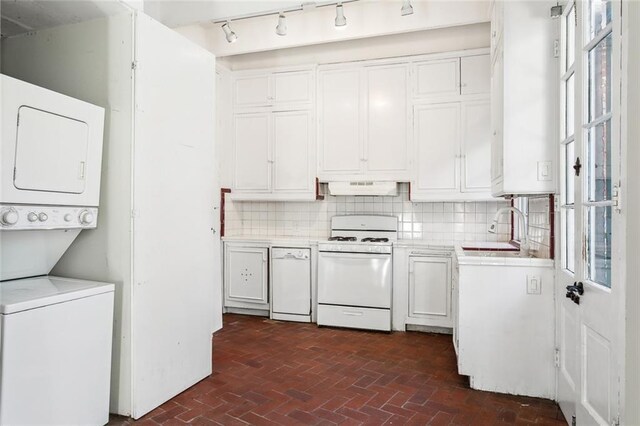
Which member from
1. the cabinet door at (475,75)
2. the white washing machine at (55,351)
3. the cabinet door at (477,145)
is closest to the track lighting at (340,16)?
the cabinet door at (475,75)

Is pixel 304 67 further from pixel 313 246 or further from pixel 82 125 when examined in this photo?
pixel 82 125

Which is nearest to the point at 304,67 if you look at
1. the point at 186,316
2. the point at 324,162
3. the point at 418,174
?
the point at 324,162

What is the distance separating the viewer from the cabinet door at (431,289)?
4129 mm

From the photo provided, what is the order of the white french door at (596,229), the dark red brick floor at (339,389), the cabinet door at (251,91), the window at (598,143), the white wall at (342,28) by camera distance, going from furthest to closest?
the cabinet door at (251,91) → the white wall at (342,28) → the dark red brick floor at (339,389) → the window at (598,143) → the white french door at (596,229)

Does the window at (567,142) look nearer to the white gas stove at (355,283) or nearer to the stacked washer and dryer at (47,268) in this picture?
the white gas stove at (355,283)

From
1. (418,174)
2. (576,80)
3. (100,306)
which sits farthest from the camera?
(418,174)

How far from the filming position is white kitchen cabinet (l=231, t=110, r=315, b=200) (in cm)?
473

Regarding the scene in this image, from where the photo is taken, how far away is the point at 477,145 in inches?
165

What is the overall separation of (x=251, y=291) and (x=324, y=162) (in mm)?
1706

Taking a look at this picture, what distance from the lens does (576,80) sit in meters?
2.16

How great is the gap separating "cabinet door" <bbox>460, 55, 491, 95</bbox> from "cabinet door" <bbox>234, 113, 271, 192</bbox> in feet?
7.22

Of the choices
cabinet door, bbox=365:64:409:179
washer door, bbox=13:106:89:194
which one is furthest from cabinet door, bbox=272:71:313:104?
washer door, bbox=13:106:89:194

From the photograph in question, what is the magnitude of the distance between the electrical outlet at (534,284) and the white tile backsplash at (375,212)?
69.4 inches

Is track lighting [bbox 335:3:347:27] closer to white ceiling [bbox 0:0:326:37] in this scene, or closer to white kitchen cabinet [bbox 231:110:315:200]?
white ceiling [bbox 0:0:326:37]
